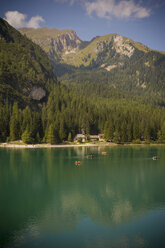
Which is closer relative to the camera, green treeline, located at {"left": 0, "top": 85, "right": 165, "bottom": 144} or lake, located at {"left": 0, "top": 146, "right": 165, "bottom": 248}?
lake, located at {"left": 0, "top": 146, "right": 165, "bottom": 248}

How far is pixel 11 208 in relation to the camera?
37.3 m

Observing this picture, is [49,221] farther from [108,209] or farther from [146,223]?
[146,223]

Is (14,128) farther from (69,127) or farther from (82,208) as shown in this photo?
(82,208)

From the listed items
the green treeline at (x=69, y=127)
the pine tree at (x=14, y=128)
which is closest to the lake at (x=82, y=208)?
the pine tree at (x=14, y=128)

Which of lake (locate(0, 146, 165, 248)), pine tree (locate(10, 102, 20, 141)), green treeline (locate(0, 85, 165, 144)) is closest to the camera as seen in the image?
lake (locate(0, 146, 165, 248))

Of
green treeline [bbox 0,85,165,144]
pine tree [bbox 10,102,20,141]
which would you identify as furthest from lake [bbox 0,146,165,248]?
green treeline [bbox 0,85,165,144]

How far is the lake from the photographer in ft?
91.1

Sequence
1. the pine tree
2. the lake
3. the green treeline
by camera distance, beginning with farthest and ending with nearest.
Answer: the green treeline, the pine tree, the lake

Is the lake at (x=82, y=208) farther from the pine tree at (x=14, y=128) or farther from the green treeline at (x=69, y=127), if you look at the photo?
the green treeline at (x=69, y=127)

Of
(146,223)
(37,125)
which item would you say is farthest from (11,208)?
(37,125)

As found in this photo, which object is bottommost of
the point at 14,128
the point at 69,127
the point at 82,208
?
the point at 82,208

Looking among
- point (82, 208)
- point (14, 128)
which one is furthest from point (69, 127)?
point (82, 208)

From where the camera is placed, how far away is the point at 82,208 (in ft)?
125

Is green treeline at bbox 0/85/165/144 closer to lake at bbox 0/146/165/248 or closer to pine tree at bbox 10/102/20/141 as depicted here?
pine tree at bbox 10/102/20/141
